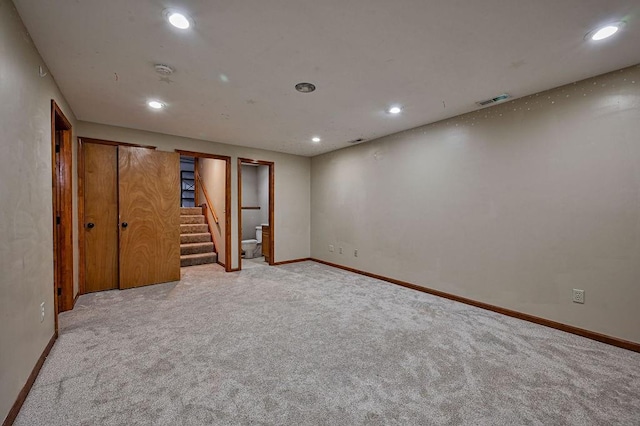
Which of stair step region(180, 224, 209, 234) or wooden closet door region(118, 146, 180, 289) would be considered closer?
wooden closet door region(118, 146, 180, 289)

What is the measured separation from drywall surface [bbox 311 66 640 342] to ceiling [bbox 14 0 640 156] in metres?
0.33

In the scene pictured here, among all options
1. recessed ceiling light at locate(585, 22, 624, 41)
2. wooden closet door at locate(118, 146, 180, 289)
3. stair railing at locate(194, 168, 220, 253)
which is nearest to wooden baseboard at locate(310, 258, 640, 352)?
recessed ceiling light at locate(585, 22, 624, 41)

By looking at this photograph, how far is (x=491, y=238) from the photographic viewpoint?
10.4 ft

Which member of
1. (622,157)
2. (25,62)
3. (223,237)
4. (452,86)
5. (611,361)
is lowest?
(611,361)

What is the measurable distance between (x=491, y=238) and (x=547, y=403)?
6.09 ft

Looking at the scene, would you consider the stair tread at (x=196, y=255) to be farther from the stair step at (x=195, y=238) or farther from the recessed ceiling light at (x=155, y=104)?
the recessed ceiling light at (x=155, y=104)

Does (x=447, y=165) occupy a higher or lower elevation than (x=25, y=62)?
lower

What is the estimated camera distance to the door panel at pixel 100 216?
379 cm

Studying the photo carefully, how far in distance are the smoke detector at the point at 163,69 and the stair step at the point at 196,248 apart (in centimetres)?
410

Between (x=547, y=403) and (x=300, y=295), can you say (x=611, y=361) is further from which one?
(x=300, y=295)

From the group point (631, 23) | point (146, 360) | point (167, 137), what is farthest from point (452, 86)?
point (167, 137)

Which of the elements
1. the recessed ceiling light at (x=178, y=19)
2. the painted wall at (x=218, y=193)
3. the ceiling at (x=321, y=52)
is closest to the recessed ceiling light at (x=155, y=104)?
the ceiling at (x=321, y=52)

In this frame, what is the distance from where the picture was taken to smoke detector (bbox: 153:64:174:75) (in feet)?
7.39

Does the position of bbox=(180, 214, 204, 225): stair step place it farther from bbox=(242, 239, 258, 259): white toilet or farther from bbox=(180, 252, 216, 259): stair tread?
bbox=(242, 239, 258, 259): white toilet
